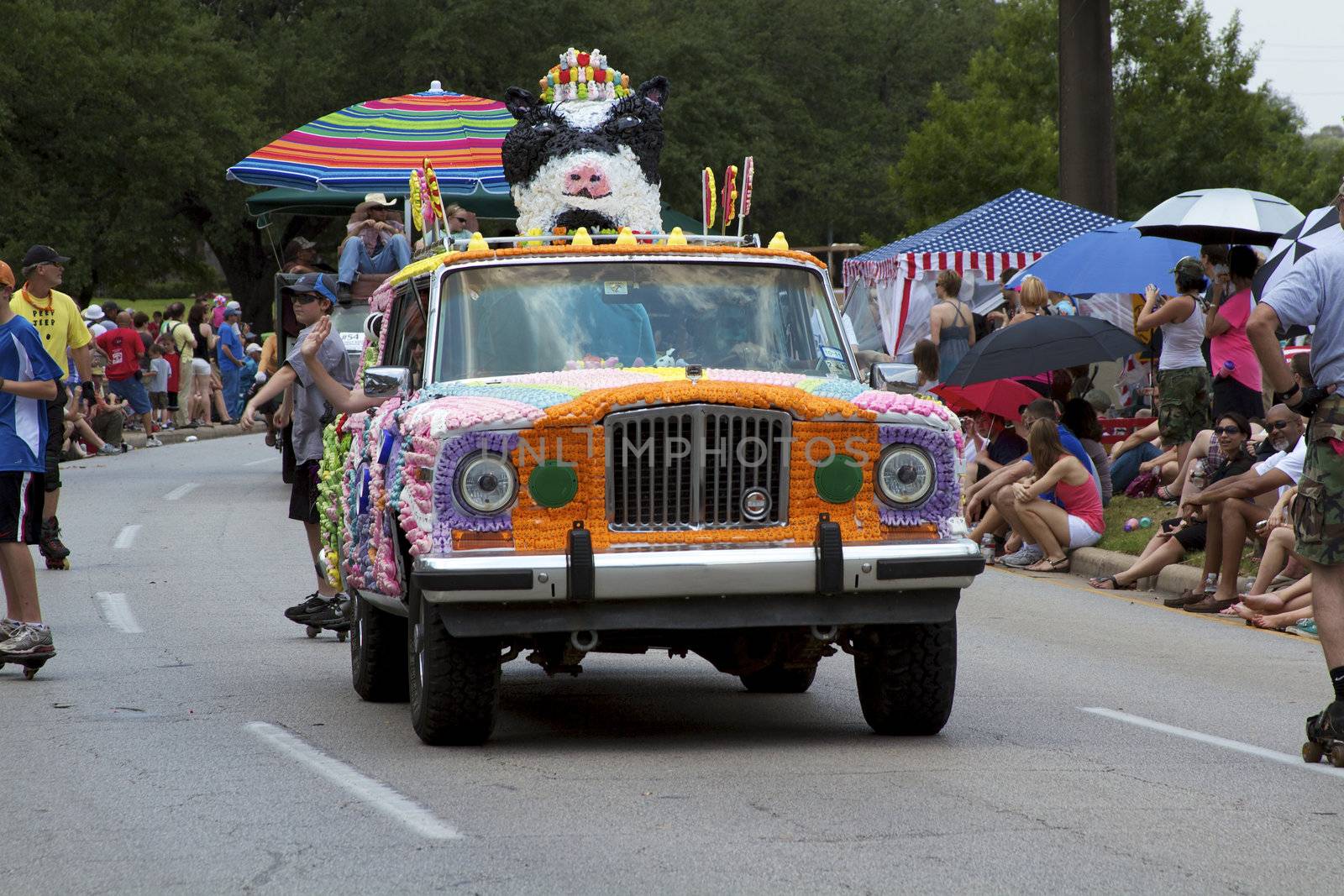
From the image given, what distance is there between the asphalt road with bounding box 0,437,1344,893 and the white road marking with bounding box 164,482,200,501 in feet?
32.3

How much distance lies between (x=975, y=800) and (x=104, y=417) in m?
25.6

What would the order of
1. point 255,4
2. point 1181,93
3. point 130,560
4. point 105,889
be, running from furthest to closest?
point 255,4 < point 1181,93 < point 130,560 < point 105,889

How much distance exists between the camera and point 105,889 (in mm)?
5594

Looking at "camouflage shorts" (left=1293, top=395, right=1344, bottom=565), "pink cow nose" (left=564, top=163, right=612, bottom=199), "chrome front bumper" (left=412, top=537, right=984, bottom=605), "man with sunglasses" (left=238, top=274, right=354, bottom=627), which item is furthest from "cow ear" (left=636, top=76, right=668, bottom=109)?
"camouflage shorts" (left=1293, top=395, right=1344, bottom=565)

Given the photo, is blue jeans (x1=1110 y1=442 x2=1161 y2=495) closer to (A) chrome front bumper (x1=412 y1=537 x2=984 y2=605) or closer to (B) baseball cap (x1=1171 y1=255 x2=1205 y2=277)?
(B) baseball cap (x1=1171 y1=255 x2=1205 y2=277)

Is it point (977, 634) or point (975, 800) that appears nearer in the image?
point (975, 800)

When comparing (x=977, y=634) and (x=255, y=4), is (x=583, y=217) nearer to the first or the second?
(x=977, y=634)

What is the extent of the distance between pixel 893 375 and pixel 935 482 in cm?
71

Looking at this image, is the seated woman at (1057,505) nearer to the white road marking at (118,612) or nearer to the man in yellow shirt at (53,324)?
the white road marking at (118,612)

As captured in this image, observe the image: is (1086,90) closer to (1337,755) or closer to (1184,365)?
(1184,365)

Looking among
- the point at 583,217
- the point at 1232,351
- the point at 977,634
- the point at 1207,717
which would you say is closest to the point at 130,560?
the point at 583,217

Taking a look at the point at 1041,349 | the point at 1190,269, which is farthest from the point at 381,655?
the point at 1190,269

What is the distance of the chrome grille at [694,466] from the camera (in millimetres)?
7371

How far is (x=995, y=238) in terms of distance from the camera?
81.3ft
